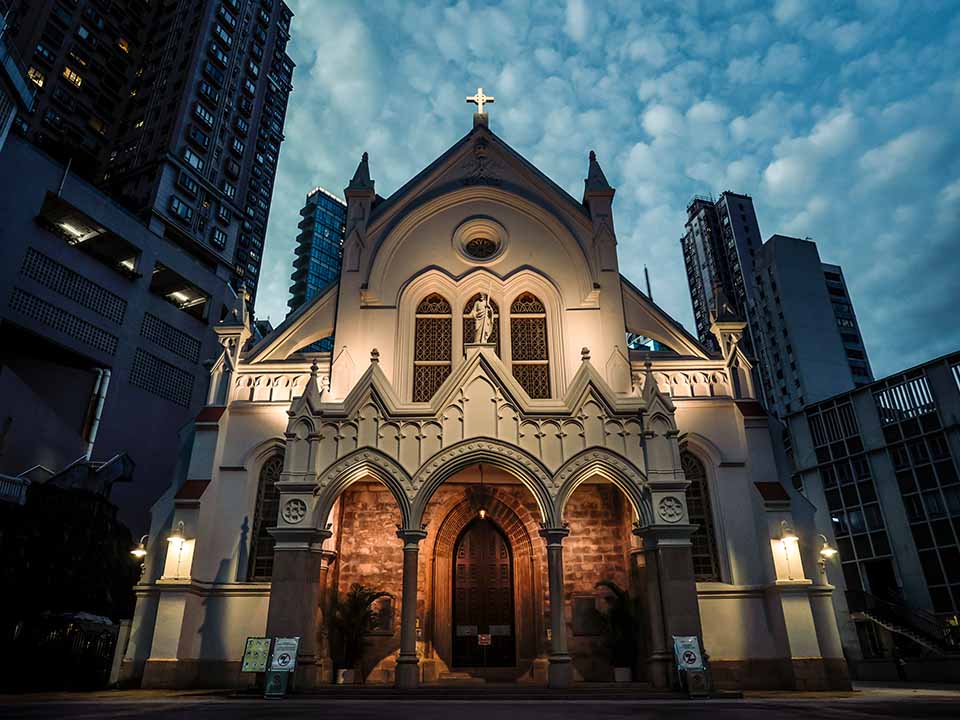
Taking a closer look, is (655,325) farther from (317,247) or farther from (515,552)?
(317,247)

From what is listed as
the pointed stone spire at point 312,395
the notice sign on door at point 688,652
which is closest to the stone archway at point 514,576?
the notice sign on door at point 688,652

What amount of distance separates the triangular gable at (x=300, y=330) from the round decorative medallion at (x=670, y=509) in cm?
1187

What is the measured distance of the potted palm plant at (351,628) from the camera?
16.8 meters

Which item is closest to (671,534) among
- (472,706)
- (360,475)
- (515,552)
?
(515,552)

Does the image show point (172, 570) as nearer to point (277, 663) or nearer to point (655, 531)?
point (277, 663)

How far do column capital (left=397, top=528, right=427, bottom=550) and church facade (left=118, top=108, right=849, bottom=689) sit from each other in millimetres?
44

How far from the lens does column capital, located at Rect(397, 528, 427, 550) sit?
15.3 m

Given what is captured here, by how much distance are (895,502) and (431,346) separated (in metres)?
28.6

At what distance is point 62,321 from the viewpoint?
37.7 m

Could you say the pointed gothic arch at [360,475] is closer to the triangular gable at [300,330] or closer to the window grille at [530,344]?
the window grille at [530,344]

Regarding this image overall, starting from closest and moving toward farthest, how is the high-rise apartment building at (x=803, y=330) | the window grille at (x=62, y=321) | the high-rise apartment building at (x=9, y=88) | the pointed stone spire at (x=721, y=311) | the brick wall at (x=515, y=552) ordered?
the brick wall at (x=515, y=552)
the pointed stone spire at (x=721, y=311)
the high-rise apartment building at (x=9, y=88)
the window grille at (x=62, y=321)
the high-rise apartment building at (x=803, y=330)

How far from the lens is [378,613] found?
17.9 meters

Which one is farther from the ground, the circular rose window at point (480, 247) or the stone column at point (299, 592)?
the circular rose window at point (480, 247)

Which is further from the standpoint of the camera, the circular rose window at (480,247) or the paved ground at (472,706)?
the circular rose window at (480,247)
